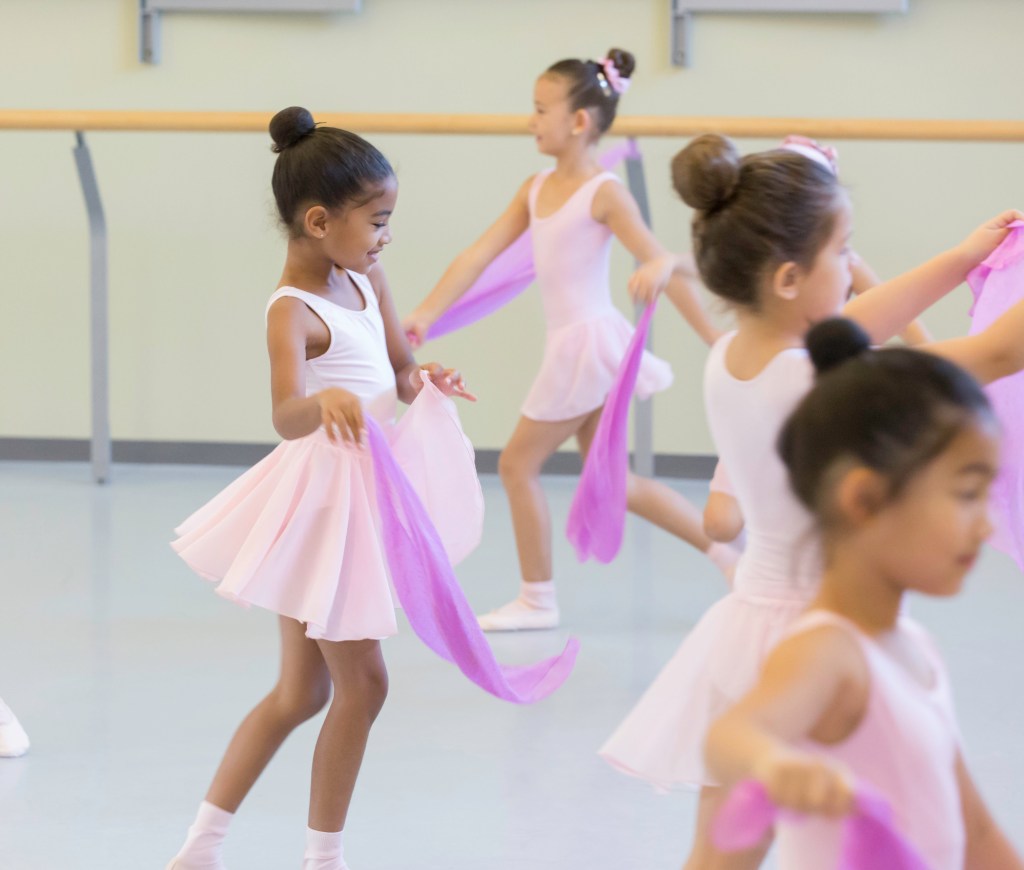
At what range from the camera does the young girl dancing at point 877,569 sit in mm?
1020

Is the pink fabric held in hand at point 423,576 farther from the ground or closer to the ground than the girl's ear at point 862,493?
closer to the ground

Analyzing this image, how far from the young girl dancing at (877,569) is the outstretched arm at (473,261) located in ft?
6.47

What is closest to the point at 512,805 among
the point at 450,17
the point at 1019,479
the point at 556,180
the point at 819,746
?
the point at 1019,479

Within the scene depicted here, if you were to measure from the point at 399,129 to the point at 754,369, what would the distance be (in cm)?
267

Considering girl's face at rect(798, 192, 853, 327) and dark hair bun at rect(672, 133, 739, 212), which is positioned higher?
dark hair bun at rect(672, 133, 739, 212)

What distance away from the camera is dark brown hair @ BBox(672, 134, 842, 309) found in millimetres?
1513

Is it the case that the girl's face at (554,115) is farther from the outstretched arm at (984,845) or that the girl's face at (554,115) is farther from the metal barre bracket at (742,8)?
the outstretched arm at (984,845)

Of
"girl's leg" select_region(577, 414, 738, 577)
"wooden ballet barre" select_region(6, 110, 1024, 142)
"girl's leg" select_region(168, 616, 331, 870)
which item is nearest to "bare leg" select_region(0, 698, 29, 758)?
"girl's leg" select_region(168, 616, 331, 870)

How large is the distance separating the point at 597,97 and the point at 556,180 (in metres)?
0.19

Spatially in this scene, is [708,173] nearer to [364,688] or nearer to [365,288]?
[365,288]

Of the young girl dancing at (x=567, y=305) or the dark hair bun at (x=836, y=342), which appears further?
the young girl dancing at (x=567, y=305)

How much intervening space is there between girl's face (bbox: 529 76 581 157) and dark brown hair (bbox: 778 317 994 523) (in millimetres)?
2182

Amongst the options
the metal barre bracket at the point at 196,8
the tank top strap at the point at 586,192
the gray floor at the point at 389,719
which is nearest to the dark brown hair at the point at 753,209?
the gray floor at the point at 389,719

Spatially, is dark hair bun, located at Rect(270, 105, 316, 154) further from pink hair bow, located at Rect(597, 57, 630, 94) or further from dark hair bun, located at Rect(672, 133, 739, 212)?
pink hair bow, located at Rect(597, 57, 630, 94)
